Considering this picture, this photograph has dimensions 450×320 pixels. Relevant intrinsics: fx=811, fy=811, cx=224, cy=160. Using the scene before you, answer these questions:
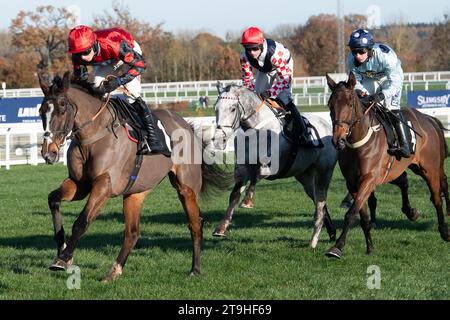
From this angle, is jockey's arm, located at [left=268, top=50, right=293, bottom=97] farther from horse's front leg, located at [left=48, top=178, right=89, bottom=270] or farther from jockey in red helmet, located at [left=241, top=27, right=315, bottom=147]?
horse's front leg, located at [left=48, top=178, right=89, bottom=270]

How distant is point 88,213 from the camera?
22.8ft

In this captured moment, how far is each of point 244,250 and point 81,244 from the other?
207 centimetres

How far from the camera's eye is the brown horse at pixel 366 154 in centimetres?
793

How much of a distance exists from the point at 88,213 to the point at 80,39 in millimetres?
1635

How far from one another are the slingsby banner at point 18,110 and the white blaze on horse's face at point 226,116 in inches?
626

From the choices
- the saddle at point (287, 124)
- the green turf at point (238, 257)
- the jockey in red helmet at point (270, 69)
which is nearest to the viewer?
the green turf at point (238, 257)

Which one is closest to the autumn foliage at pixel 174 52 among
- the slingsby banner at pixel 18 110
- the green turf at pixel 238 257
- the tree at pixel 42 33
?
the tree at pixel 42 33

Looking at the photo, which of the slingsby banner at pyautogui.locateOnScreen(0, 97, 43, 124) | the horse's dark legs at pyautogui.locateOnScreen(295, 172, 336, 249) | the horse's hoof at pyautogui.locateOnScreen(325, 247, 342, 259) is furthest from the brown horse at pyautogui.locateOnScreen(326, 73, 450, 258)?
the slingsby banner at pyautogui.locateOnScreen(0, 97, 43, 124)

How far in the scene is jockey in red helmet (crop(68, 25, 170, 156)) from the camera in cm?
745

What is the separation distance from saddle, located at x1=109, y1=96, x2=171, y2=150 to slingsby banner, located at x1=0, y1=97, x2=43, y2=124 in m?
16.9

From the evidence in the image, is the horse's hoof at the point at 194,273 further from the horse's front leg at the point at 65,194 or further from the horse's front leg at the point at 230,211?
the horse's front leg at the point at 230,211

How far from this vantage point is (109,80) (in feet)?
24.8
